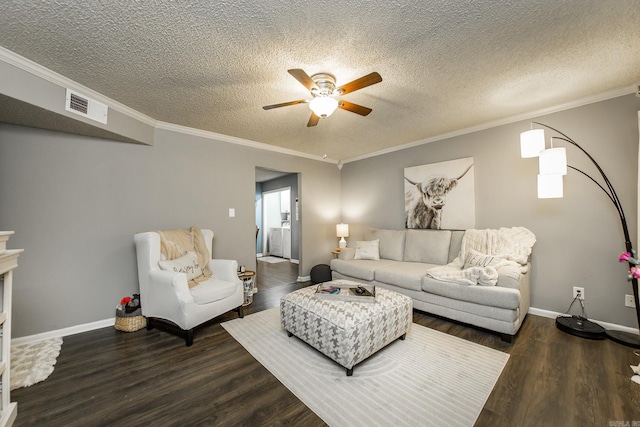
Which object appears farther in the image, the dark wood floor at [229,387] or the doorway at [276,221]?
the doorway at [276,221]

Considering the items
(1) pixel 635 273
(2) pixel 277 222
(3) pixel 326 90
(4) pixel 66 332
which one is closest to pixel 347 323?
(3) pixel 326 90

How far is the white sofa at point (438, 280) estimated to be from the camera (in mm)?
2279

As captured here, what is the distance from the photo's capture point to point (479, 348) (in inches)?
84.4

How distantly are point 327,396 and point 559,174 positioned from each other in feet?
9.64

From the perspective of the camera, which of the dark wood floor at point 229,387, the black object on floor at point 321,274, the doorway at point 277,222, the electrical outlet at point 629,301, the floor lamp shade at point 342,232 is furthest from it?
the doorway at point 277,222

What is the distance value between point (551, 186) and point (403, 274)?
5.78ft

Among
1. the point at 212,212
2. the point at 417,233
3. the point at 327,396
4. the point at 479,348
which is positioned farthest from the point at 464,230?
the point at 212,212

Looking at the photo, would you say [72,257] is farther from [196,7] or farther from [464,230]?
[464,230]

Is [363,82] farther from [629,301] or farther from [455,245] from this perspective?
[629,301]

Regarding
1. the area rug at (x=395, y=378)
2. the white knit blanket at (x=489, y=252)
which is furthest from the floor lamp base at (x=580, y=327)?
the area rug at (x=395, y=378)

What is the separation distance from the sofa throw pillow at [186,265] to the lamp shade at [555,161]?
3806 mm

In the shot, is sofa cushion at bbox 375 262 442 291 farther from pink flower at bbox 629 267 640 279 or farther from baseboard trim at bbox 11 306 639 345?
pink flower at bbox 629 267 640 279

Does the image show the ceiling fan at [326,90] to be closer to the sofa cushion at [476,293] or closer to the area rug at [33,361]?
the sofa cushion at [476,293]

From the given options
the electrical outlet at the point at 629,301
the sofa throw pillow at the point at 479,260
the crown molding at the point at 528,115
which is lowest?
the electrical outlet at the point at 629,301
